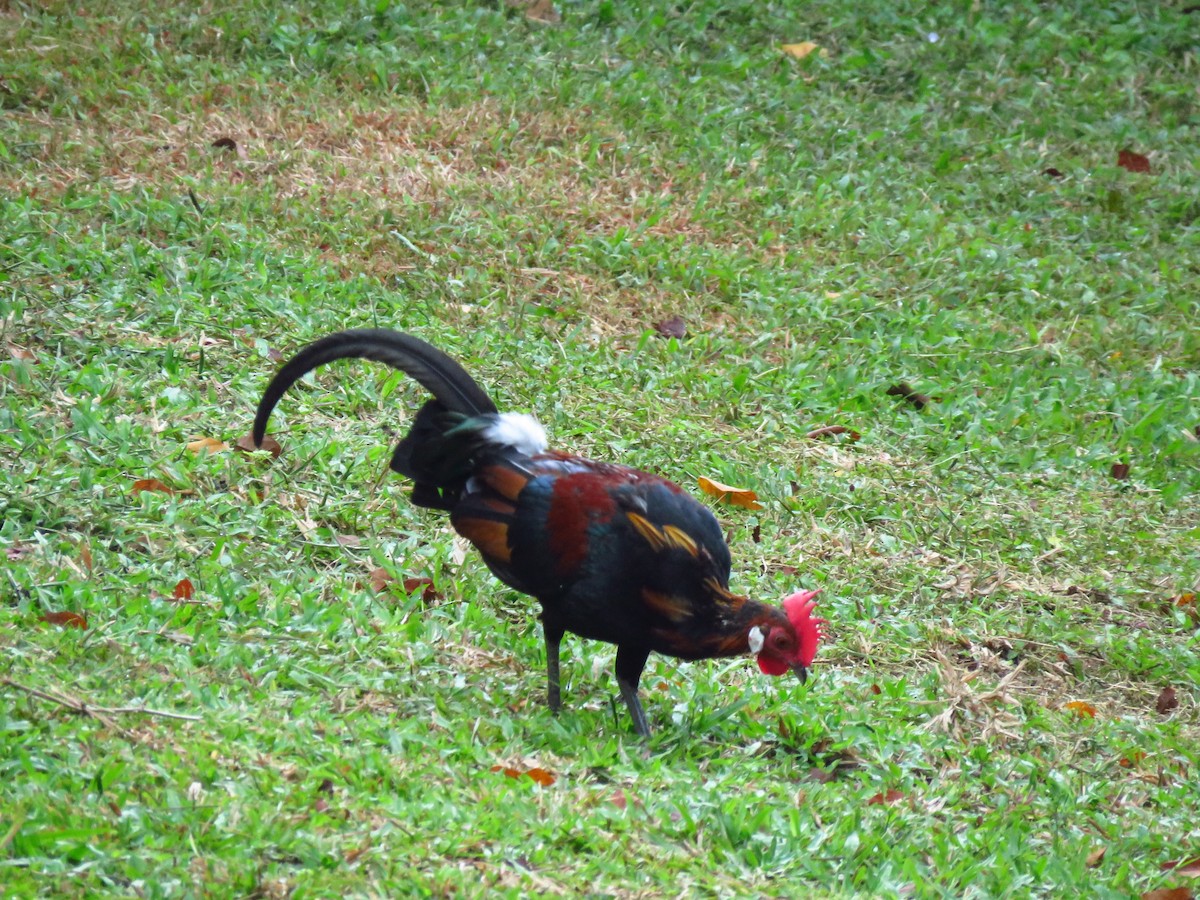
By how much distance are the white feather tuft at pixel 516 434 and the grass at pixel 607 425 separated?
2.29 feet

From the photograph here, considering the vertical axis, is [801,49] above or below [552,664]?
above

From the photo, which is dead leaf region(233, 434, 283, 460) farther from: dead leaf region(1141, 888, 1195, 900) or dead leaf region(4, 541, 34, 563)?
dead leaf region(1141, 888, 1195, 900)

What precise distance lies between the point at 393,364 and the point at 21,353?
7.25ft

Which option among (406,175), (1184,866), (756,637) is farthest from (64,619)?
(406,175)

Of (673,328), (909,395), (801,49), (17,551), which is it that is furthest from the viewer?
(801,49)

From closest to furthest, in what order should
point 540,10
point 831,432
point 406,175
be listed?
point 831,432 < point 406,175 < point 540,10

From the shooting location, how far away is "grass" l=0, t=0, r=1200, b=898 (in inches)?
143

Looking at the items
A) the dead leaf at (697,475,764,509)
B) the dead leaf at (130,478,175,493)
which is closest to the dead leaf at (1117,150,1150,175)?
the dead leaf at (697,475,764,509)

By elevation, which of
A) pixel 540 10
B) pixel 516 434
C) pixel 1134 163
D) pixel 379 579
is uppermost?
pixel 540 10

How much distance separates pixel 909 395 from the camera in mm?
7145

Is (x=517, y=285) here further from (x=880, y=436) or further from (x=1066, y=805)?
(x=1066, y=805)

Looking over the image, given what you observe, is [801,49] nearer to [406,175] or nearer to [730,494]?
[406,175]

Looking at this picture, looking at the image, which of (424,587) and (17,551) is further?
(424,587)

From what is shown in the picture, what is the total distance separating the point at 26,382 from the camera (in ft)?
18.6
